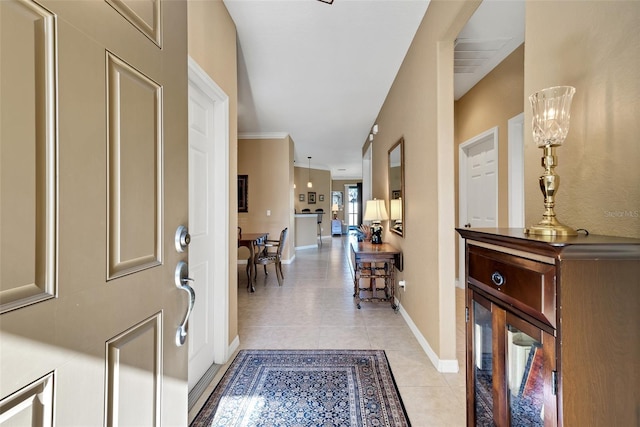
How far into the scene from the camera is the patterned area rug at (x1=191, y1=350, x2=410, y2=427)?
1619mm

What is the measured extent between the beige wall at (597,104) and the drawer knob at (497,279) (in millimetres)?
326

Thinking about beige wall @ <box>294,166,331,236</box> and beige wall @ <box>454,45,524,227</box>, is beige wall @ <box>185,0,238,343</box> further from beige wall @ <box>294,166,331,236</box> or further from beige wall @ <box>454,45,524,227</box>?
beige wall @ <box>294,166,331,236</box>

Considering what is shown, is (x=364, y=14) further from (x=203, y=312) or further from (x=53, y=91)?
(x=203, y=312)

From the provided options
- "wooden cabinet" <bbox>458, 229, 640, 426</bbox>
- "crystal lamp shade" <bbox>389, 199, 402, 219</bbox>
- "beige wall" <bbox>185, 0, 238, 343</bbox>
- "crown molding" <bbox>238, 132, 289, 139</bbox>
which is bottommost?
"wooden cabinet" <bbox>458, 229, 640, 426</bbox>

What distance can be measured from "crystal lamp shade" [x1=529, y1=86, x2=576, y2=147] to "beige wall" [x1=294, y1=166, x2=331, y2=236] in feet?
29.8

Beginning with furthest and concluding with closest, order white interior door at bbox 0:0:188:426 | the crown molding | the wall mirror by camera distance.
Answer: the crown molding
the wall mirror
white interior door at bbox 0:0:188:426

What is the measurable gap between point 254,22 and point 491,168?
2.99 metres

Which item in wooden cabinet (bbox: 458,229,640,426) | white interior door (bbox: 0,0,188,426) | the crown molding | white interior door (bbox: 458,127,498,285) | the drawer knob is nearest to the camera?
white interior door (bbox: 0,0,188,426)

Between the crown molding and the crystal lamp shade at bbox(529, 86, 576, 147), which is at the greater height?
the crown molding

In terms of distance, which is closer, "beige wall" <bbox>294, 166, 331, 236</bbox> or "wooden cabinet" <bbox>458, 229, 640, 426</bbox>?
"wooden cabinet" <bbox>458, 229, 640, 426</bbox>

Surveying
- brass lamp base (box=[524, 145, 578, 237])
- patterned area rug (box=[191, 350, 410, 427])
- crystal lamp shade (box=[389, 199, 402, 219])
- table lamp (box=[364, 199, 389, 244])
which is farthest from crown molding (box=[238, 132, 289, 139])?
brass lamp base (box=[524, 145, 578, 237])

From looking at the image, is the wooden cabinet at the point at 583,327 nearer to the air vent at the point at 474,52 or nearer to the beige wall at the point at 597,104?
the beige wall at the point at 597,104

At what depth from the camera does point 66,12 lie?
0.55m

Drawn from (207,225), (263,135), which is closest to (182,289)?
(207,225)
